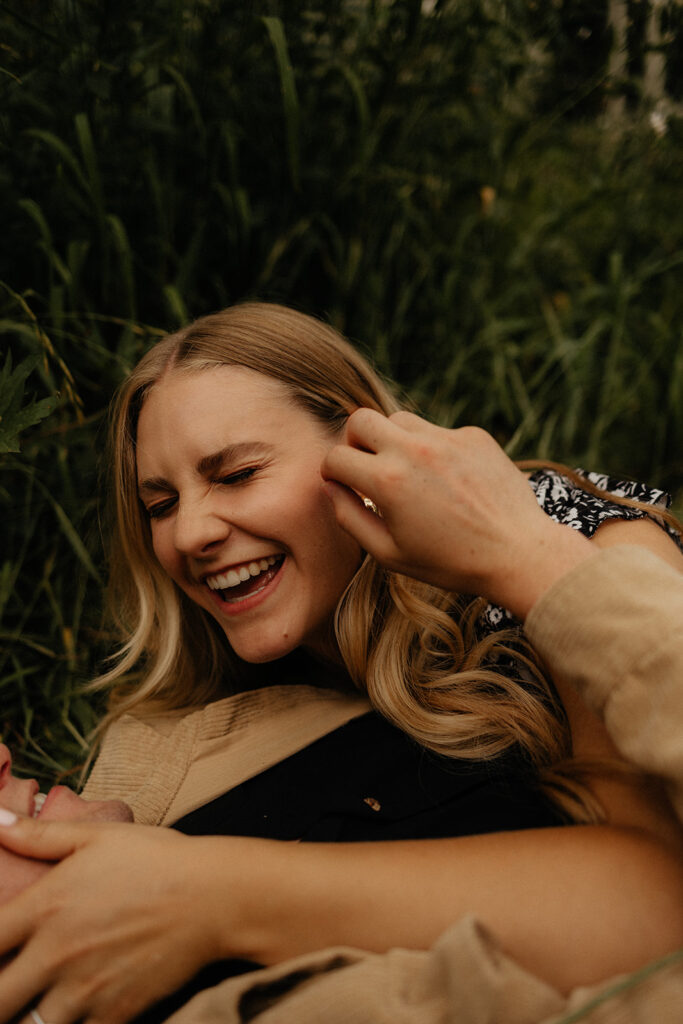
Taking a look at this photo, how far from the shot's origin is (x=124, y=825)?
4.35 ft

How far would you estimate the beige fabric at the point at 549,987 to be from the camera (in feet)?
3.41

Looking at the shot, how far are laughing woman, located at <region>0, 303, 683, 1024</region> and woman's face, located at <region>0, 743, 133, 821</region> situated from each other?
0.19 metres

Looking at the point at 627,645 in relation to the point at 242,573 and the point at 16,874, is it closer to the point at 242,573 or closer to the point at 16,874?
the point at 242,573

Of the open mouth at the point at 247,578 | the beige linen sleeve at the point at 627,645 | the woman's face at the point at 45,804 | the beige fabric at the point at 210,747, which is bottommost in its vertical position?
the beige fabric at the point at 210,747

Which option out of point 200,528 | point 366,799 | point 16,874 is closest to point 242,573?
point 200,528

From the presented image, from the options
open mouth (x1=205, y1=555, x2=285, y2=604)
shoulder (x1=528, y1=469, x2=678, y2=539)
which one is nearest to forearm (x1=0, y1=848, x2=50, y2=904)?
open mouth (x1=205, y1=555, x2=285, y2=604)

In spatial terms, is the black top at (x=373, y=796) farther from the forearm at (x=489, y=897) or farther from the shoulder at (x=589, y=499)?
the shoulder at (x=589, y=499)

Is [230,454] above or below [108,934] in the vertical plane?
above

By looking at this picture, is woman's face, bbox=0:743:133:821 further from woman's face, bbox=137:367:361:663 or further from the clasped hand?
woman's face, bbox=137:367:361:663

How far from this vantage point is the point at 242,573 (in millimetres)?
1682

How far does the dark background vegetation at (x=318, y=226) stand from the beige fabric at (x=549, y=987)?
4.26ft

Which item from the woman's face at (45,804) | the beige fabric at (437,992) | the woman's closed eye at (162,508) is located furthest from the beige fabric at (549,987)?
the woman's closed eye at (162,508)

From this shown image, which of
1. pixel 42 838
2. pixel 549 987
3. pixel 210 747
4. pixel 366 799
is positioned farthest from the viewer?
pixel 210 747

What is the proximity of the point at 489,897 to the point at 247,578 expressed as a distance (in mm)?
817
